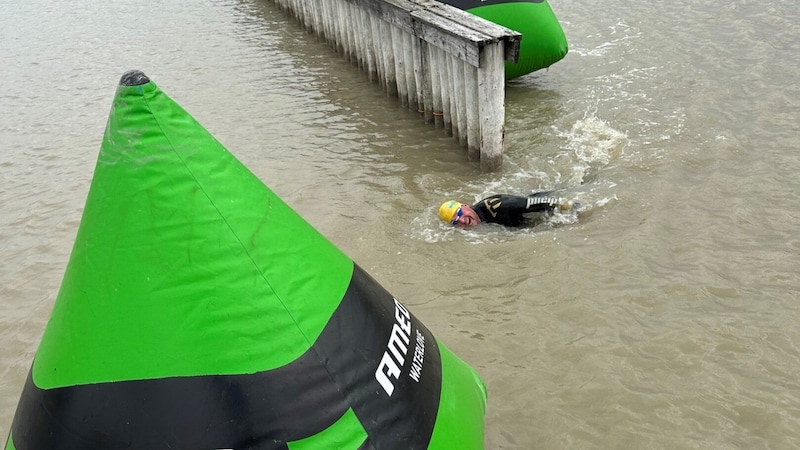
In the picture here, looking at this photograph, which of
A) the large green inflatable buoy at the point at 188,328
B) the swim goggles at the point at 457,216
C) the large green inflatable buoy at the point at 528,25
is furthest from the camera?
the large green inflatable buoy at the point at 528,25

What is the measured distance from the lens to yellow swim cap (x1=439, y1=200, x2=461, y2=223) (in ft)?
19.0

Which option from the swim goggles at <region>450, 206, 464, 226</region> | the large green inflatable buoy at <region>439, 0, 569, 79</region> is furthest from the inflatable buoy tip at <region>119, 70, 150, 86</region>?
the large green inflatable buoy at <region>439, 0, 569, 79</region>

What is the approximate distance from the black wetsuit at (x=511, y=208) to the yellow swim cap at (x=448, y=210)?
0.20 meters

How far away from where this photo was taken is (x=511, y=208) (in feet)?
19.1

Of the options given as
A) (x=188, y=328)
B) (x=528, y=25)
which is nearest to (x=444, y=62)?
(x=528, y=25)

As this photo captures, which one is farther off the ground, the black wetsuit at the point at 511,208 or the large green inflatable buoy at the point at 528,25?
the large green inflatable buoy at the point at 528,25

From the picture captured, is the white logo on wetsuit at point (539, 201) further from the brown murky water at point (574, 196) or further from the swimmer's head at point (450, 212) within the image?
the swimmer's head at point (450, 212)

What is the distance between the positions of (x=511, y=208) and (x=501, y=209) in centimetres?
9

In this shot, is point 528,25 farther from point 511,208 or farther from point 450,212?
point 450,212

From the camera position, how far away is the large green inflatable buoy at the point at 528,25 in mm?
8211

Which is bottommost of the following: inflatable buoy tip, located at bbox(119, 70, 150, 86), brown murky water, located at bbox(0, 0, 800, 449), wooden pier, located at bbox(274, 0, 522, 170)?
brown murky water, located at bbox(0, 0, 800, 449)

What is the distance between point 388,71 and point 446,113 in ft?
5.62

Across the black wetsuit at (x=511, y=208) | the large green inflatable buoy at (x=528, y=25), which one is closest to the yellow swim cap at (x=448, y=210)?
the black wetsuit at (x=511, y=208)

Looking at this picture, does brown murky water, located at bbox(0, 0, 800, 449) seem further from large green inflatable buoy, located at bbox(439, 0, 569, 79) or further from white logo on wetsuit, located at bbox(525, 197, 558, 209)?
large green inflatable buoy, located at bbox(439, 0, 569, 79)
